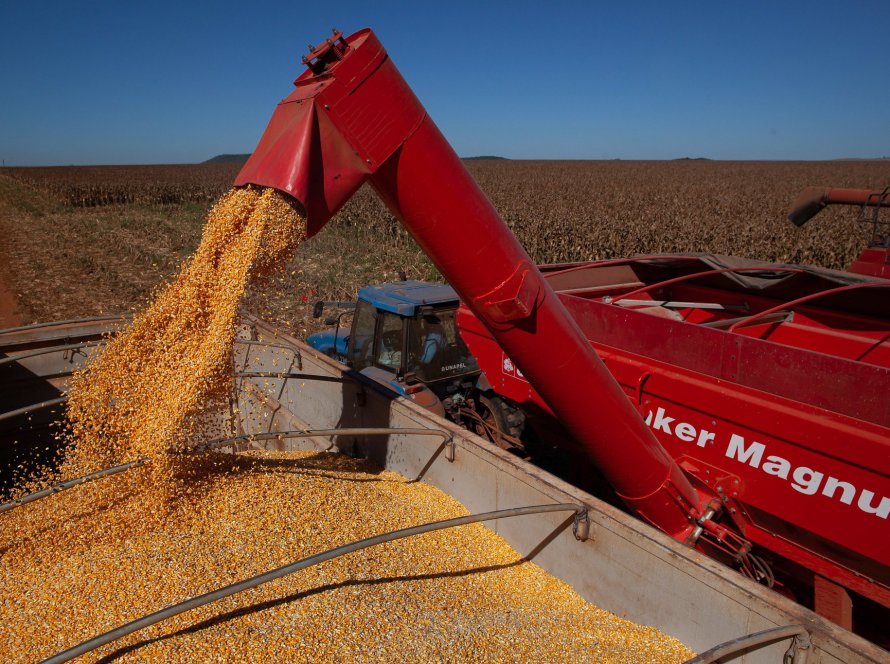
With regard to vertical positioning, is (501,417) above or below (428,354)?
below

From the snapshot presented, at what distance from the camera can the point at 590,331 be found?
3633mm

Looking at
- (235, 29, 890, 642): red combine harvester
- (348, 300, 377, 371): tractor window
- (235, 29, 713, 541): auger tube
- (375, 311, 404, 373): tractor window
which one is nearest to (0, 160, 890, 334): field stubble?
(348, 300, 377, 371): tractor window

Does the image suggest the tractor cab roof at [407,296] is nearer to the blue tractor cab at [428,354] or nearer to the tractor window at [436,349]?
the blue tractor cab at [428,354]

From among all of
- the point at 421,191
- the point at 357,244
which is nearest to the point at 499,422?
the point at 421,191

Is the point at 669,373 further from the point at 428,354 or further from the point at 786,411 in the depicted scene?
the point at 428,354

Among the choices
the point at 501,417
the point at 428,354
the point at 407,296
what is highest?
the point at 407,296

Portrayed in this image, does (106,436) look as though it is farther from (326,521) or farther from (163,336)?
(326,521)

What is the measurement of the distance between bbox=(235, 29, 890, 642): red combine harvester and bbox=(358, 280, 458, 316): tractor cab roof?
1419 millimetres

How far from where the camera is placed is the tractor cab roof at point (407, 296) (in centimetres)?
471

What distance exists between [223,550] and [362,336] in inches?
115

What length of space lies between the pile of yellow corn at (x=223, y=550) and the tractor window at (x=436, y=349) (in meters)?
1.76

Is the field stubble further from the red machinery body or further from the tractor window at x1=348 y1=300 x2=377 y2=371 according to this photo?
the red machinery body

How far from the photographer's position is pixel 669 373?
10.3ft

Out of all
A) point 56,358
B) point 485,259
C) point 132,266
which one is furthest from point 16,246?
point 485,259
